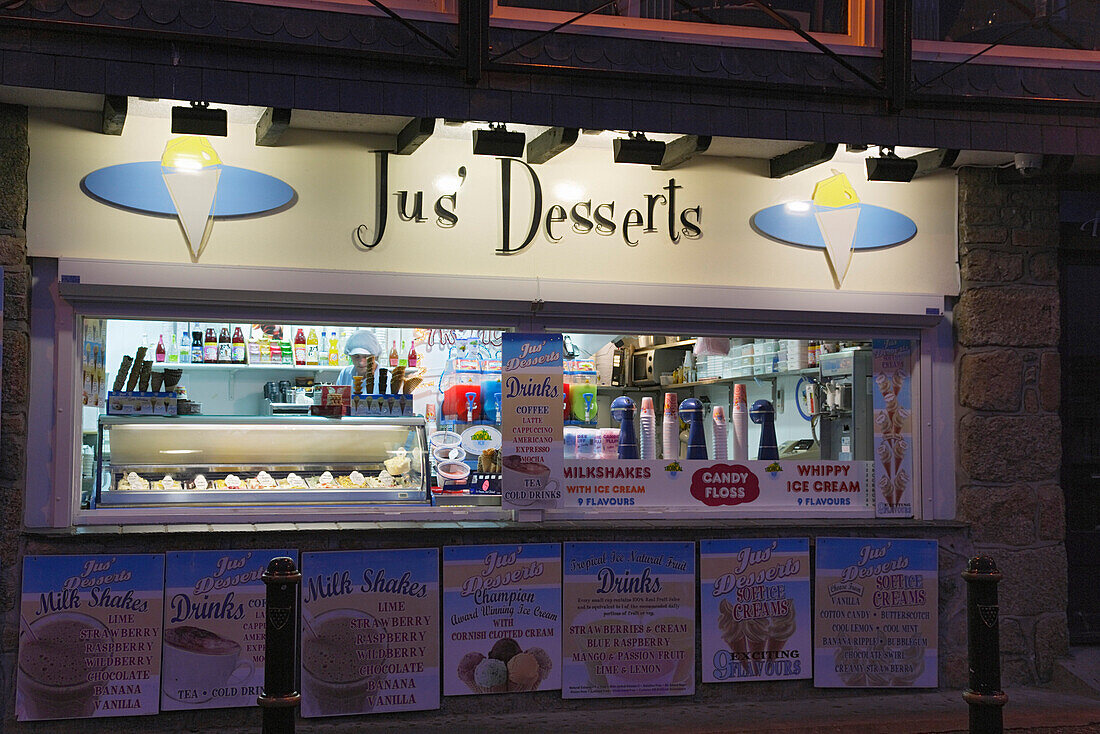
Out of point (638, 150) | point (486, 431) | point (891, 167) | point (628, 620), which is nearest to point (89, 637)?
point (486, 431)

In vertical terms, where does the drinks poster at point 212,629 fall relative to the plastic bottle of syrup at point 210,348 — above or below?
below

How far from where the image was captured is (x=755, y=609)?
7.17 meters

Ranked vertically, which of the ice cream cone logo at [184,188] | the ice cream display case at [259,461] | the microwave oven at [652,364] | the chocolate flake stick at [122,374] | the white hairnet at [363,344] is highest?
the ice cream cone logo at [184,188]

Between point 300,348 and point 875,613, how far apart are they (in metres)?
4.69

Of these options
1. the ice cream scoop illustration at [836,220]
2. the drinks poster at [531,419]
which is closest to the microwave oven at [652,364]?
the drinks poster at [531,419]

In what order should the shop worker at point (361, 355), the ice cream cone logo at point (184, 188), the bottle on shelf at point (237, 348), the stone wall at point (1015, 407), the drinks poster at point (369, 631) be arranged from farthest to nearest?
the bottle on shelf at point (237, 348) → the shop worker at point (361, 355) → the stone wall at point (1015, 407) → the drinks poster at point (369, 631) → the ice cream cone logo at point (184, 188)

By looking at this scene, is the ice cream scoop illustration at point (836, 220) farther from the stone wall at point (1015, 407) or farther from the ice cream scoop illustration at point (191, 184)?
the ice cream scoop illustration at point (191, 184)

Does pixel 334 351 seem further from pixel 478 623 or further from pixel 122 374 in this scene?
pixel 478 623

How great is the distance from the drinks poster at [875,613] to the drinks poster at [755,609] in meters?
0.13

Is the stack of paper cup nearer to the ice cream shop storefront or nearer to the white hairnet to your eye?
the ice cream shop storefront

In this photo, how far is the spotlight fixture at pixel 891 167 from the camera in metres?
6.98

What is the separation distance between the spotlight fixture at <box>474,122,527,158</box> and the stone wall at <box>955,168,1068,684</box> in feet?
10.6

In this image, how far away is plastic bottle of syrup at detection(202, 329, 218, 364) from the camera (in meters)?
8.31

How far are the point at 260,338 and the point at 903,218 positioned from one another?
188 inches
